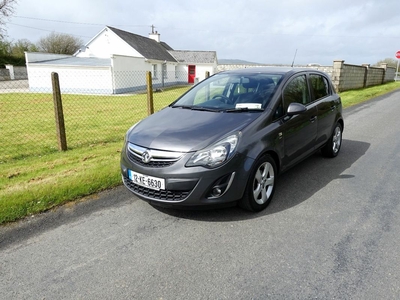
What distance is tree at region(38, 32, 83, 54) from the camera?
155 feet

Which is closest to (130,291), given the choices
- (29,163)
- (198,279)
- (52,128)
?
(198,279)

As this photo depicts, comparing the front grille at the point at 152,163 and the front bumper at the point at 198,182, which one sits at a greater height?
the front grille at the point at 152,163

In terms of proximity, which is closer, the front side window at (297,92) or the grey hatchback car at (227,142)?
the grey hatchback car at (227,142)

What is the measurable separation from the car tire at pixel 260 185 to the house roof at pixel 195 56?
119ft

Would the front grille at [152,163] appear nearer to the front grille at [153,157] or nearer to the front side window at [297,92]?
the front grille at [153,157]

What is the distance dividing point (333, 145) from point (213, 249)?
3.60 m

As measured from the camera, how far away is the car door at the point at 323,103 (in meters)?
4.67

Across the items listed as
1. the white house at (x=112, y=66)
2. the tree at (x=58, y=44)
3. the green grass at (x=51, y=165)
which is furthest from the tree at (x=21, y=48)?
the green grass at (x=51, y=165)

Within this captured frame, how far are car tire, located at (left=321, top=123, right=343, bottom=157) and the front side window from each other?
1187 millimetres

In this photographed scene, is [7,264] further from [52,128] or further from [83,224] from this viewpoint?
[52,128]

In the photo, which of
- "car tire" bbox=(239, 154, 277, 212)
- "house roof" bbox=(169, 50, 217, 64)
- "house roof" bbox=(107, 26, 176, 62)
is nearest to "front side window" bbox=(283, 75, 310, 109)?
"car tire" bbox=(239, 154, 277, 212)

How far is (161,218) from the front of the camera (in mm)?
3295

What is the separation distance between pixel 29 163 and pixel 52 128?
3.89 m

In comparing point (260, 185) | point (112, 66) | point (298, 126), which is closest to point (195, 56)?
point (112, 66)
